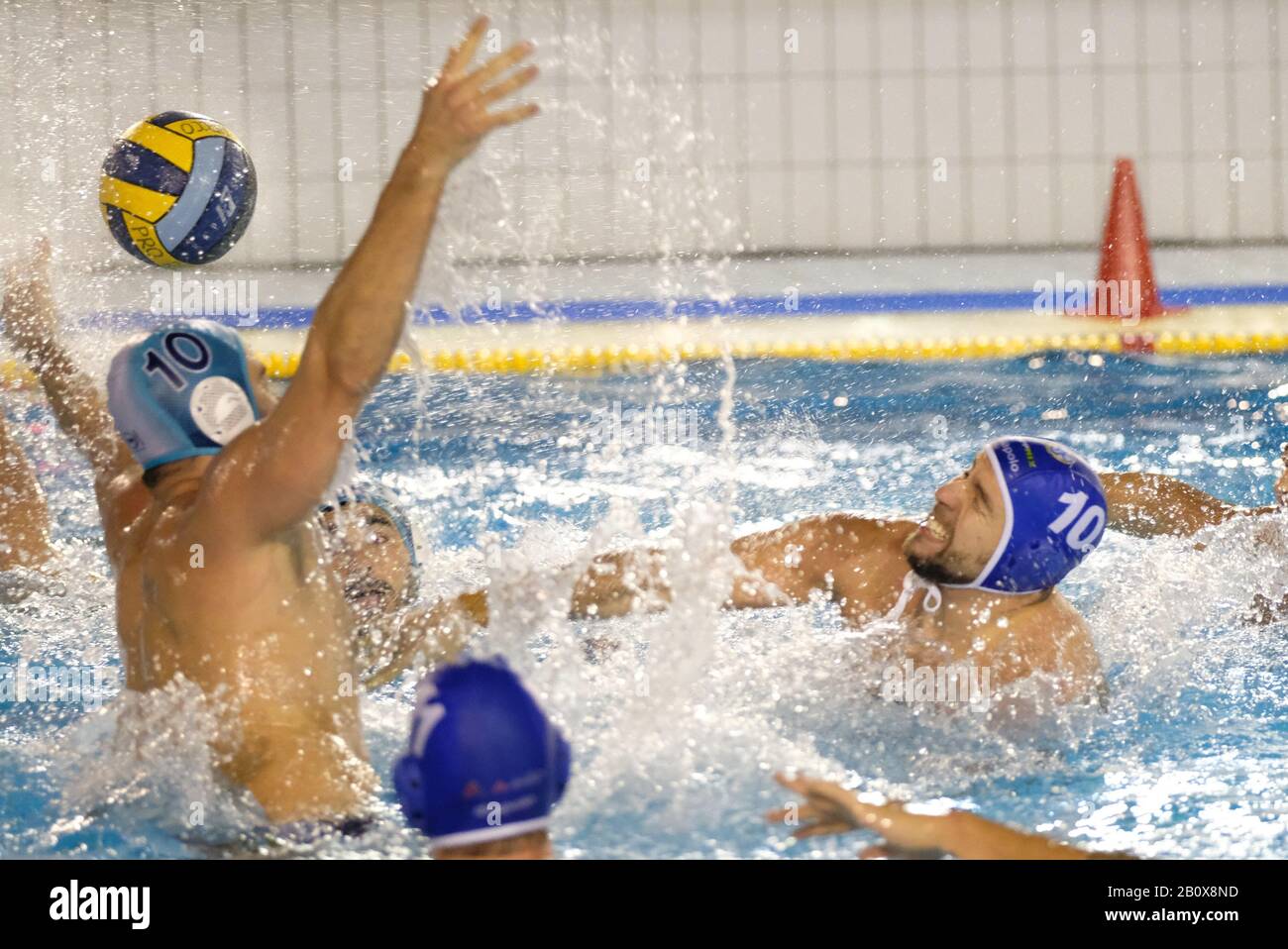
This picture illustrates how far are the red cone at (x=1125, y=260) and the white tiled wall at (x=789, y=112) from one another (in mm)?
276

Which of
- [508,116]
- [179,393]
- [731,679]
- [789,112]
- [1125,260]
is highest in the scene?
[789,112]

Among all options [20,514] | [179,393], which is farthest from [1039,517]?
[20,514]

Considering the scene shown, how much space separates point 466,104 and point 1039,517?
1.69 m

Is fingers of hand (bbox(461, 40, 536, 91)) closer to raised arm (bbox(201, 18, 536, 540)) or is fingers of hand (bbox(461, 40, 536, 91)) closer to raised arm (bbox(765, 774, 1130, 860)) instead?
raised arm (bbox(201, 18, 536, 540))

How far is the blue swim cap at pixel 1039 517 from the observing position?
3365mm

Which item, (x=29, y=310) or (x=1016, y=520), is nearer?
(x=1016, y=520)

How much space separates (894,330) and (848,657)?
407 centimetres

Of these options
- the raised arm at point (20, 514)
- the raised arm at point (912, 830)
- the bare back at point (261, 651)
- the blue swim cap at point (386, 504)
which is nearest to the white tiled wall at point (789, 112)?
the raised arm at point (20, 514)

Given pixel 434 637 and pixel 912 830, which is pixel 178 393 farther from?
pixel 912 830

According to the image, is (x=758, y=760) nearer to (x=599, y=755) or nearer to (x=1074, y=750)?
(x=599, y=755)

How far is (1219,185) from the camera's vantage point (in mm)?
8742

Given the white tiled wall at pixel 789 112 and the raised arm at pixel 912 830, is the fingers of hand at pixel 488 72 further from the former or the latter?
the white tiled wall at pixel 789 112

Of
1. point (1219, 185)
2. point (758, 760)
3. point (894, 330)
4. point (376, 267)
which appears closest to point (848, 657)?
point (758, 760)

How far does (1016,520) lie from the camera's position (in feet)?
11.0
